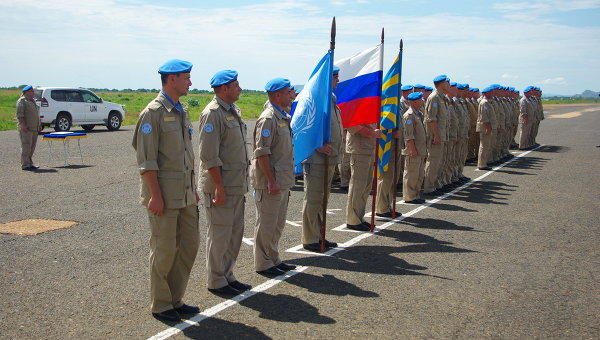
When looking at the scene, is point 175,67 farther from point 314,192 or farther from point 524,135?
point 524,135

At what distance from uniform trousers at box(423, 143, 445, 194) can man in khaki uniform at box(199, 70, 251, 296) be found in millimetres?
6456

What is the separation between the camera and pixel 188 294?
5.50m


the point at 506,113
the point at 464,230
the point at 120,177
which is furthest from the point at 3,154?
the point at 506,113

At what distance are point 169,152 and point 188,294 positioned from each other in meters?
1.56

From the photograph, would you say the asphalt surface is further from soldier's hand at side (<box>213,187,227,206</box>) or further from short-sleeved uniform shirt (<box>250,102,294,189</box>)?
short-sleeved uniform shirt (<box>250,102,294,189</box>)

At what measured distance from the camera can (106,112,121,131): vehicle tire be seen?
90.0 ft

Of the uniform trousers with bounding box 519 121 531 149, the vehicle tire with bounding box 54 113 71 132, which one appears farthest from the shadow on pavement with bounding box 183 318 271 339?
the vehicle tire with bounding box 54 113 71 132

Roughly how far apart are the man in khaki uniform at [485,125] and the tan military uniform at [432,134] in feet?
13.1

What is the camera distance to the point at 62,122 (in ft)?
82.6

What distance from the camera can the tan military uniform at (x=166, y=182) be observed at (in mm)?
4609

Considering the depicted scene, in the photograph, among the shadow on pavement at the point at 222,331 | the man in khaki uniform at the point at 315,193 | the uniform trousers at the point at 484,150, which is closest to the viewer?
the shadow on pavement at the point at 222,331

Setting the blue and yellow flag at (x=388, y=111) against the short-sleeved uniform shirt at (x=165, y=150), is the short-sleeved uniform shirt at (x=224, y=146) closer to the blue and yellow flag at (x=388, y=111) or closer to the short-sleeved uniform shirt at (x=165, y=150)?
the short-sleeved uniform shirt at (x=165, y=150)

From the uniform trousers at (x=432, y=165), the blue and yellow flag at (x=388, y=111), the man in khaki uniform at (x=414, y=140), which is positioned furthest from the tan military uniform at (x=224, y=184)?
the uniform trousers at (x=432, y=165)

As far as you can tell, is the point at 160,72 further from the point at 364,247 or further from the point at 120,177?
the point at 120,177
